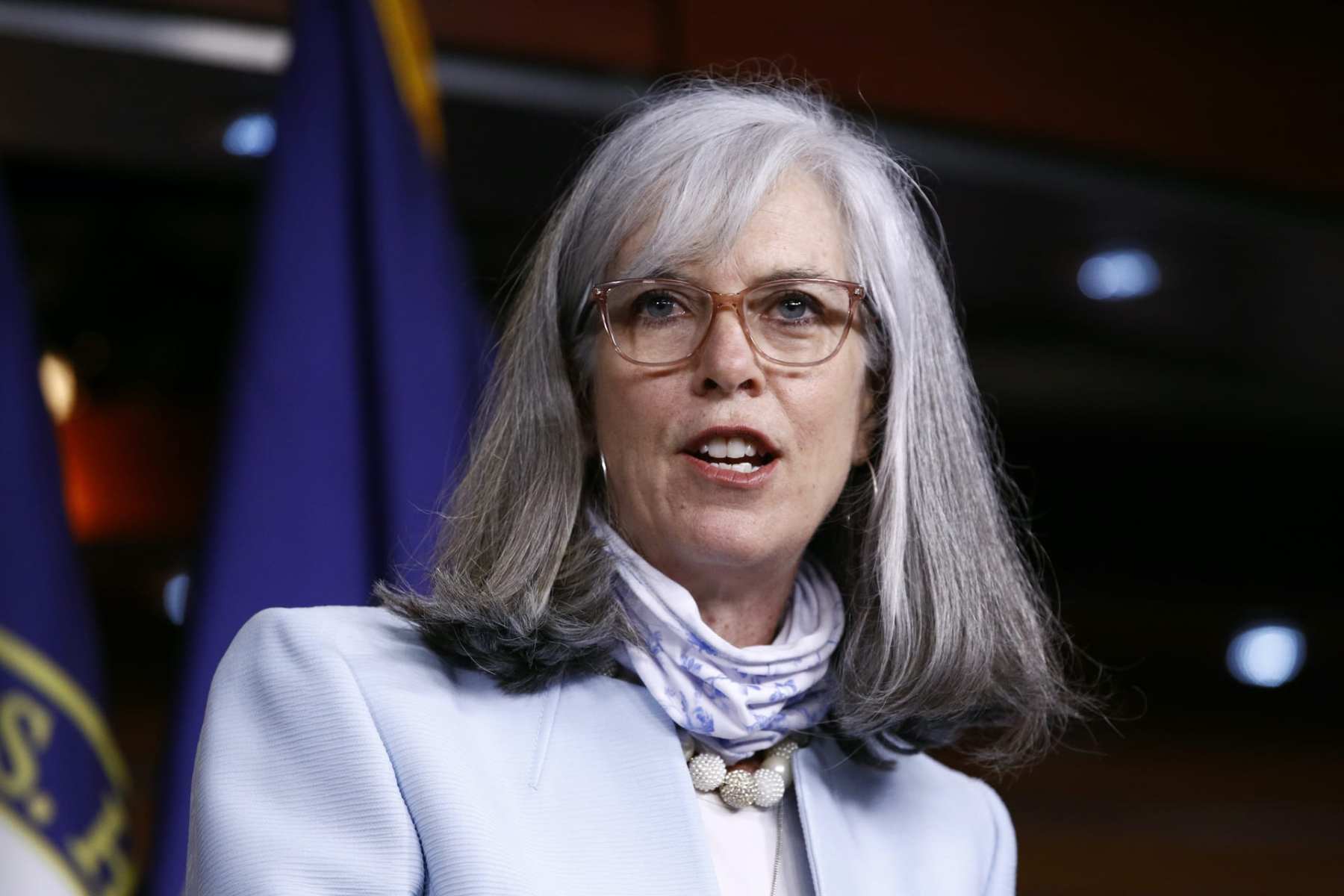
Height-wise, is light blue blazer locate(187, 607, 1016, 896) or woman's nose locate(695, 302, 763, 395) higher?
woman's nose locate(695, 302, 763, 395)

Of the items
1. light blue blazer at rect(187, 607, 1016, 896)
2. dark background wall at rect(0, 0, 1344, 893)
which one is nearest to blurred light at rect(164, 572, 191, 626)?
dark background wall at rect(0, 0, 1344, 893)

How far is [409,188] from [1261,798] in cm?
286

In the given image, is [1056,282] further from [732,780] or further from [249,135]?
[732,780]

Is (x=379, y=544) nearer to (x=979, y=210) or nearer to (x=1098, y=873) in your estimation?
(x=979, y=210)

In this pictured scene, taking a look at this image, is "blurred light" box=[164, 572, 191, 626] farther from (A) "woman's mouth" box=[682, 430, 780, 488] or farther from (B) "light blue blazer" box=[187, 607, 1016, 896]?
(A) "woman's mouth" box=[682, 430, 780, 488]

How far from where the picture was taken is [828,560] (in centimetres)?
163

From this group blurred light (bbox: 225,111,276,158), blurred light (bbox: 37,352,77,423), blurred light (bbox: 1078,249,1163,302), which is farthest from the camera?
blurred light (bbox: 1078,249,1163,302)

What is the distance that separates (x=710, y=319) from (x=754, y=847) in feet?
1.62

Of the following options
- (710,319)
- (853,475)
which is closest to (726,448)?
(710,319)

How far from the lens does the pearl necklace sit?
140 cm

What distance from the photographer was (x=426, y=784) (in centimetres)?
121

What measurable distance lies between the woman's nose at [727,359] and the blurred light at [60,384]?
2089 mm

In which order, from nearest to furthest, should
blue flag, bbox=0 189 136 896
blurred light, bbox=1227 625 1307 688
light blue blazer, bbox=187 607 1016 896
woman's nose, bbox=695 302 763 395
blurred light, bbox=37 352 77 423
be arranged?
light blue blazer, bbox=187 607 1016 896, woman's nose, bbox=695 302 763 395, blue flag, bbox=0 189 136 896, blurred light, bbox=37 352 77 423, blurred light, bbox=1227 625 1307 688

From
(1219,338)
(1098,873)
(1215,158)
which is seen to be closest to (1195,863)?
(1098,873)
